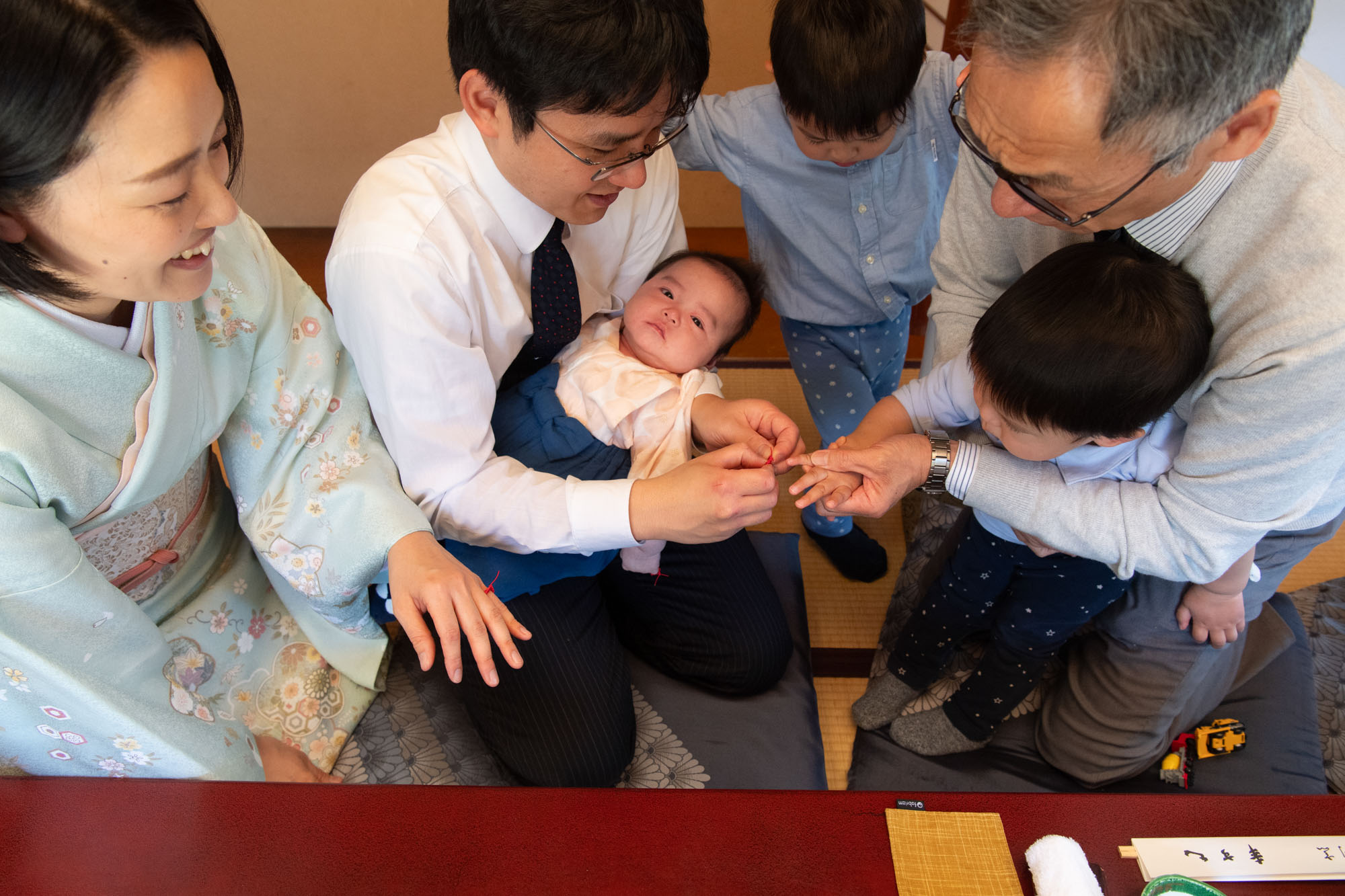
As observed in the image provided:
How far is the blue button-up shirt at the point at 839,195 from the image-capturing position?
1935 mm

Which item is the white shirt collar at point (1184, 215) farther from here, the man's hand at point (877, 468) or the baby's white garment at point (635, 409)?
the baby's white garment at point (635, 409)

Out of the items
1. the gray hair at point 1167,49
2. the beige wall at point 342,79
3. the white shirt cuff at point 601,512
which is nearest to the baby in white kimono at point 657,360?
the white shirt cuff at point 601,512

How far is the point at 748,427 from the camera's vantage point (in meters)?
1.65

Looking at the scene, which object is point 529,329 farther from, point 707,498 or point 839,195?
point 839,195

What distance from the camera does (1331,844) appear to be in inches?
34.3

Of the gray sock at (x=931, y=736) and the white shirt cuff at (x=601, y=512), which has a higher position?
the white shirt cuff at (x=601, y=512)

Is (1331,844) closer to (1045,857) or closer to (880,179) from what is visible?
Answer: (1045,857)

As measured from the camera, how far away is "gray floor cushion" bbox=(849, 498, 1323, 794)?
1.63 metres

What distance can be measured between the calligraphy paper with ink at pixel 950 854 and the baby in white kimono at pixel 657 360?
0.86m

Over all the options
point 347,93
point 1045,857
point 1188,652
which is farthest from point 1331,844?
point 347,93

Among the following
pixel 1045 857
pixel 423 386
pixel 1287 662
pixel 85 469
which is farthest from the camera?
pixel 1287 662

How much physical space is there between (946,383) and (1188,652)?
2.16 ft

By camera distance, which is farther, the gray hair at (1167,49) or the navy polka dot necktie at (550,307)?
the navy polka dot necktie at (550,307)

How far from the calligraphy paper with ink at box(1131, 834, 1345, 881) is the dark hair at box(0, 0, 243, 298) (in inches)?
50.2
